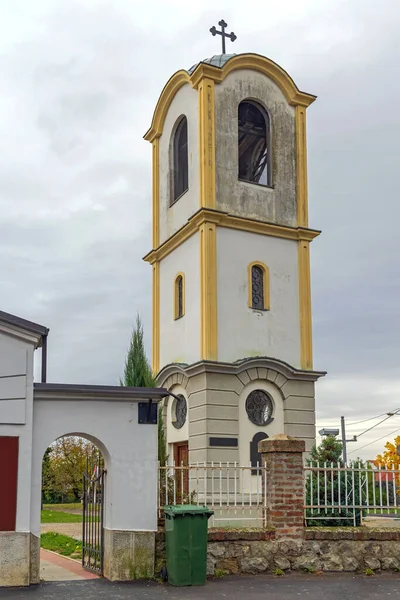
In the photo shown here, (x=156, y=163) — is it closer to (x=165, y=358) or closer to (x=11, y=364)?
(x=165, y=358)

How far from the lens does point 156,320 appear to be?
24844 mm

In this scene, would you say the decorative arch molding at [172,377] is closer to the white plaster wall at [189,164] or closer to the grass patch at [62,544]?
the white plaster wall at [189,164]

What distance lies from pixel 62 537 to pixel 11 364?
9.79m

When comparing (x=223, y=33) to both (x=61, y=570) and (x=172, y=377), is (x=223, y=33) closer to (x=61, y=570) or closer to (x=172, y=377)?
(x=172, y=377)

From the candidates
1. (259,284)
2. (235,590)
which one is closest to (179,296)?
(259,284)

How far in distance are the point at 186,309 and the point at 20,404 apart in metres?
10.7

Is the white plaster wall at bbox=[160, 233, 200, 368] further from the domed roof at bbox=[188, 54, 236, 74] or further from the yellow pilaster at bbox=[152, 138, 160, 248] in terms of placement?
the domed roof at bbox=[188, 54, 236, 74]

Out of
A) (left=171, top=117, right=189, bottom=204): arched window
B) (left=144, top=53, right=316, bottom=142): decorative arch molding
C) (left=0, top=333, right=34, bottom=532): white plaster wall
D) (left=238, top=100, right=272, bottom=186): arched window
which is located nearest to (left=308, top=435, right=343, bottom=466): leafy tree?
(left=0, top=333, right=34, bottom=532): white plaster wall

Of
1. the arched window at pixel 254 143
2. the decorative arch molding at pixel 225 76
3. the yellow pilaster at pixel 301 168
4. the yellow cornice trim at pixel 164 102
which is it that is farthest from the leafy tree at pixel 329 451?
the yellow cornice trim at pixel 164 102

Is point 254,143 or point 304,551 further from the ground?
point 254,143

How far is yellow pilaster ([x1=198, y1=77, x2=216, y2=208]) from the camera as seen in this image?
21.8 metres

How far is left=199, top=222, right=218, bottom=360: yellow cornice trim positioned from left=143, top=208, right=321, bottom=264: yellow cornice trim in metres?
0.26

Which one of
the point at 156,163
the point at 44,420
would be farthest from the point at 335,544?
the point at 156,163

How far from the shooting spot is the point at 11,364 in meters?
12.4
